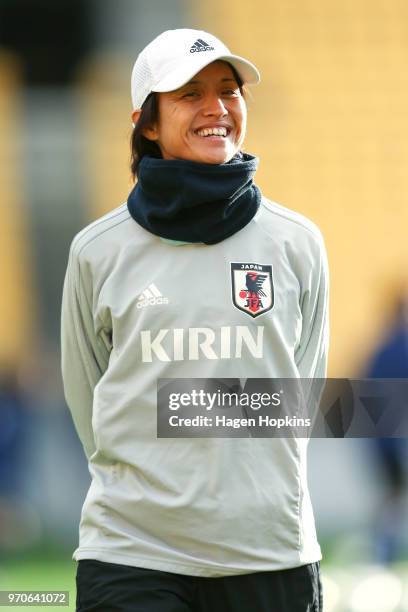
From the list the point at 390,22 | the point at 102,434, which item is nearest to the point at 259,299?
the point at 102,434

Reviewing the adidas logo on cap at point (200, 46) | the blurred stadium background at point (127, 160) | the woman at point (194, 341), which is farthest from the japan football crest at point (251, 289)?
the blurred stadium background at point (127, 160)

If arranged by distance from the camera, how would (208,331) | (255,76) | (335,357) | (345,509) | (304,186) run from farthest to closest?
(304,186) → (335,357) → (345,509) → (255,76) → (208,331)

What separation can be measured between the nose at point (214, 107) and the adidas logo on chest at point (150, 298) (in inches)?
16.3

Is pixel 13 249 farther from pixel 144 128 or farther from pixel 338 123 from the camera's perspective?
pixel 144 128

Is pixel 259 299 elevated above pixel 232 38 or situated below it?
below

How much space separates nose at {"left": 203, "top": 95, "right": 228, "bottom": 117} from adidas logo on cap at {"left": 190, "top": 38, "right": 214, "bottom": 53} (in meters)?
0.11

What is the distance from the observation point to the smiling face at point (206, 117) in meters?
3.11

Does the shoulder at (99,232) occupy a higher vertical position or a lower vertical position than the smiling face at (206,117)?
lower

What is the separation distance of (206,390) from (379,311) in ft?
23.0

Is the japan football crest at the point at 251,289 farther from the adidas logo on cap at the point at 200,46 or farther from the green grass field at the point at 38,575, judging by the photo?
the green grass field at the point at 38,575

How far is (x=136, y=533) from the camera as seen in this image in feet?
9.75

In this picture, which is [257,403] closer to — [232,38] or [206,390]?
[206,390]

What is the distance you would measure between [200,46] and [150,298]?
589 millimetres

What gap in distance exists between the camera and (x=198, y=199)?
3051 millimetres
